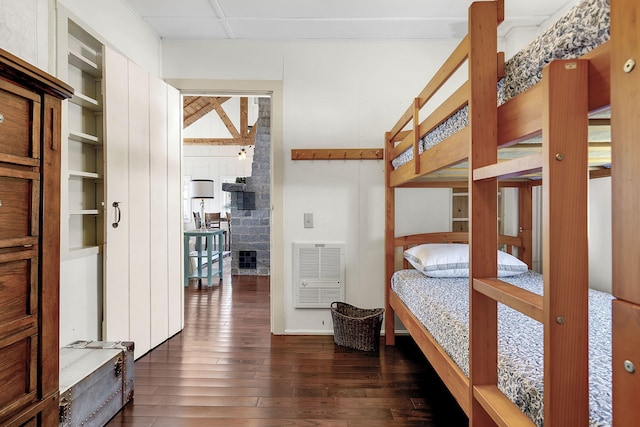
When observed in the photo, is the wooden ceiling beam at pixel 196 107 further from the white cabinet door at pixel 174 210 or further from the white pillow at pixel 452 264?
the white pillow at pixel 452 264

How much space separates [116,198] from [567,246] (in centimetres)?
237

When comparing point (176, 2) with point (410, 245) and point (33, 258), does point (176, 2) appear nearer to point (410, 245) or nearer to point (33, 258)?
point (33, 258)

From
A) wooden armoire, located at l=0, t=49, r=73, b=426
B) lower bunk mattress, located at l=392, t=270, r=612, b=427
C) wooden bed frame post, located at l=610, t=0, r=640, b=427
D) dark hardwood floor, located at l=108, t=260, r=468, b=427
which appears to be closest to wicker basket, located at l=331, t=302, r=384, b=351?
dark hardwood floor, located at l=108, t=260, r=468, b=427

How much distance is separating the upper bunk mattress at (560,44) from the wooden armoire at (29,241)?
1.43m

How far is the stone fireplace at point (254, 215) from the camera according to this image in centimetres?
579

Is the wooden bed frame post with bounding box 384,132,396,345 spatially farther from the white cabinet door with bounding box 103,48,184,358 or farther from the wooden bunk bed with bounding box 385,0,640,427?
the white cabinet door with bounding box 103,48,184,358

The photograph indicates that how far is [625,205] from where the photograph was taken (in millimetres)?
543

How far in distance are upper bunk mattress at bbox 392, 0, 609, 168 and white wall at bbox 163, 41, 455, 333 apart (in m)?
1.86

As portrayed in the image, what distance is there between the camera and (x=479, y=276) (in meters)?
1.05

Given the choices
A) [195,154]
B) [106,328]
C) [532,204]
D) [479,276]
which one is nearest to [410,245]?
[532,204]

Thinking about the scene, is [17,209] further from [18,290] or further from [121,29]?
[121,29]

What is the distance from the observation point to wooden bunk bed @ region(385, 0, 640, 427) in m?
0.55

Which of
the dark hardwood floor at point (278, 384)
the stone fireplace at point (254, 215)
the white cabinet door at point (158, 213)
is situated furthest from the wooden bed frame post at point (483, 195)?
the stone fireplace at point (254, 215)

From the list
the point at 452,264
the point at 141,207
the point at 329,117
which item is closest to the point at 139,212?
the point at 141,207
